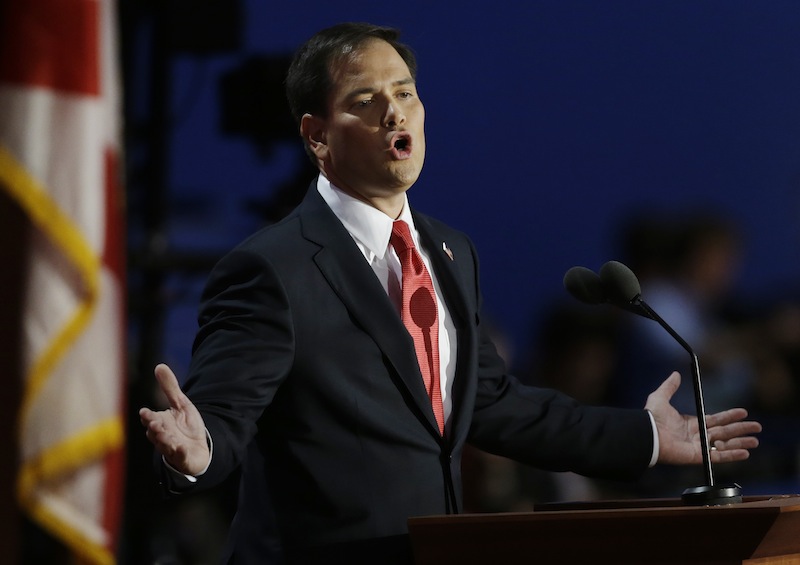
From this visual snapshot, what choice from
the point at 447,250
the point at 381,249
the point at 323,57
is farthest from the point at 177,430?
the point at 323,57

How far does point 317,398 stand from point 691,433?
0.67 metres

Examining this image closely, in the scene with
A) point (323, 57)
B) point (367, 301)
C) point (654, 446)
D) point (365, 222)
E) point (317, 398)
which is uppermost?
point (323, 57)

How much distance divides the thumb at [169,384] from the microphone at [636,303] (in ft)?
2.12

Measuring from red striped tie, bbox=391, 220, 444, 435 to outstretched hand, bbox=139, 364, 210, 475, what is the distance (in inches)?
16.0

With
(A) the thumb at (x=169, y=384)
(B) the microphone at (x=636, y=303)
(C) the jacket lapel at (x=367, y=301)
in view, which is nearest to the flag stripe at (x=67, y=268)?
(A) the thumb at (x=169, y=384)

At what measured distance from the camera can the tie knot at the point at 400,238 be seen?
6.91 feet

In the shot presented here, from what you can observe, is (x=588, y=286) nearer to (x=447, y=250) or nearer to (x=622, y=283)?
(x=622, y=283)

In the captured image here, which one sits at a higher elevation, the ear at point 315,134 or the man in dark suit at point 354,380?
the ear at point 315,134

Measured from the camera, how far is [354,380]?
1950mm

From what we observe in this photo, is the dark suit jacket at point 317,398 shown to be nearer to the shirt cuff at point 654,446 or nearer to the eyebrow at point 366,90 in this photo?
the eyebrow at point 366,90

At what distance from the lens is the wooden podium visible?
1633mm

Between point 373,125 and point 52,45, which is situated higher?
point 52,45

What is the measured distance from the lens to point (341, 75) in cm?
217

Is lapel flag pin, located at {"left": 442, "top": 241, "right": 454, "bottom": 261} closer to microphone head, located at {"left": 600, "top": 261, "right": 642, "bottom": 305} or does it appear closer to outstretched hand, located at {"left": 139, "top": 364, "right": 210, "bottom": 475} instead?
microphone head, located at {"left": 600, "top": 261, "right": 642, "bottom": 305}
